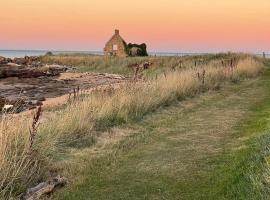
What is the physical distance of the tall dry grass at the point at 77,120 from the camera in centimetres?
725

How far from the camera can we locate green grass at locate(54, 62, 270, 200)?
24.3 ft

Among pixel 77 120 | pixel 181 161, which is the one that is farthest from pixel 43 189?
pixel 77 120

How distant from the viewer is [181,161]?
31.0 ft

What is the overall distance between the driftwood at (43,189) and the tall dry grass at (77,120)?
Result: 0.17m

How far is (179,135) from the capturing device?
11953 millimetres

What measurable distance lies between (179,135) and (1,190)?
19.5 feet

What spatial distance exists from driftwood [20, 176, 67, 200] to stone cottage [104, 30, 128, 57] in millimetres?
50890

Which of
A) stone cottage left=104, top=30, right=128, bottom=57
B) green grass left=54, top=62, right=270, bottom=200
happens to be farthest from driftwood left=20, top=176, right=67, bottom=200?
stone cottage left=104, top=30, right=128, bottom=57

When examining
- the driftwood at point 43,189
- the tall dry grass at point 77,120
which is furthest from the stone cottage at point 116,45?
the driftwood at point 43,189

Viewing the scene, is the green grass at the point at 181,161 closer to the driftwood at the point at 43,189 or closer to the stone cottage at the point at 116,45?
the driftwood at the point at 43,189

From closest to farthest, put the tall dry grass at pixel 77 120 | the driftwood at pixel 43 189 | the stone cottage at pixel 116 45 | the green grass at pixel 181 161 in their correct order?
1. the driftwood at pixel 43 189
2. the tall dry grass at pixel 77 120
3. the green grass at pixel 181 161
4. the stone cottage at pixel 116 45

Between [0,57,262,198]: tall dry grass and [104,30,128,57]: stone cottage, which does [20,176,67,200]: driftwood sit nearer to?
[0,57,262,198]: tall dry grass

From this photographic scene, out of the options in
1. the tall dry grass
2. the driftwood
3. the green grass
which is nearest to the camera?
the driftwood

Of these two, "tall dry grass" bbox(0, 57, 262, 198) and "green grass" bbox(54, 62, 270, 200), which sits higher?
"tall dry grass" bbox(0, 57, 262, 198)
